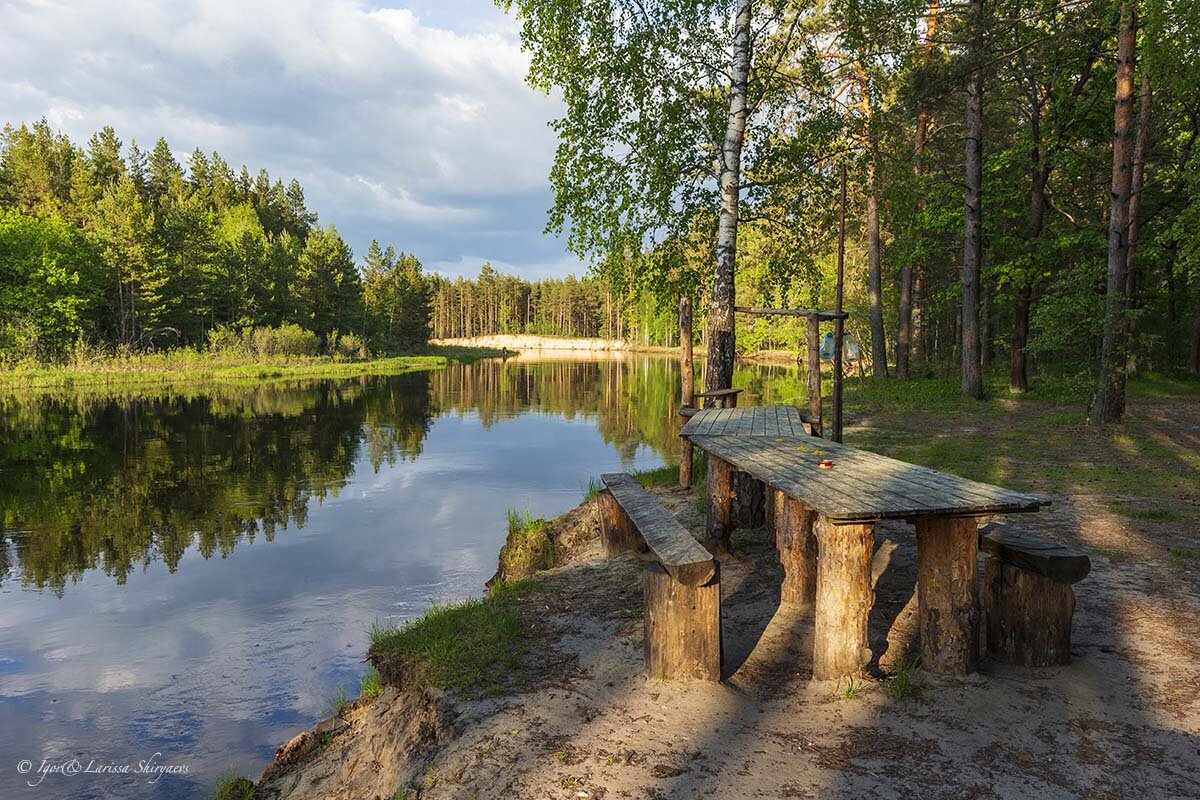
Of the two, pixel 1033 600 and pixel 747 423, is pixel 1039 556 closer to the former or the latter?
pixel 1033 600

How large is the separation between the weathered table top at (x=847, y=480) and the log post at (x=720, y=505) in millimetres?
433

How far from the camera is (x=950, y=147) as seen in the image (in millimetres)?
25562

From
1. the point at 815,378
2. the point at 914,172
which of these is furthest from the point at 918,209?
the point at 815,378

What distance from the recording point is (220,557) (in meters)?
10.1

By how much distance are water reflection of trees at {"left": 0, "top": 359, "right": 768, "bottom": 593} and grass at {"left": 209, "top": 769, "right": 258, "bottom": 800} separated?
5874 millimetres

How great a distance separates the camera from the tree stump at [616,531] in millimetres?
7926

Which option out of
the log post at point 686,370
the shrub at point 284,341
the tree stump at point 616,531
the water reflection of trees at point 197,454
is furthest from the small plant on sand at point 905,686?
the shrub at point 284,341

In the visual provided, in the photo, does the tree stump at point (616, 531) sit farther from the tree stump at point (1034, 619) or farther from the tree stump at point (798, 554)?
the tree stump at point (1034, 619)

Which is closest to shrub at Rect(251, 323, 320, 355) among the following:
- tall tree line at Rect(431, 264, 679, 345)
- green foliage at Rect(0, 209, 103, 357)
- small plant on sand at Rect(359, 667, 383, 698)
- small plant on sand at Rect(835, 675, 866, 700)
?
green foliage at Rect(0, 209, 103, 357)

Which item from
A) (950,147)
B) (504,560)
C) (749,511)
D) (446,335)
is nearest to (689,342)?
(749,511)

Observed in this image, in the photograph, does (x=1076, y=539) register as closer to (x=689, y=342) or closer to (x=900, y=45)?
(x=689, y=342)

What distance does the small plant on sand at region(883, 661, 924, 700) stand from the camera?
422 centimetres

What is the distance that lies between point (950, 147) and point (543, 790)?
28690 mm

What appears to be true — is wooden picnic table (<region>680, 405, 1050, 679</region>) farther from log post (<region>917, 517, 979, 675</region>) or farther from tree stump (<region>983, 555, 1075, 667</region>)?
tree stump (<region>983, 555, 1075, 667</region>)
